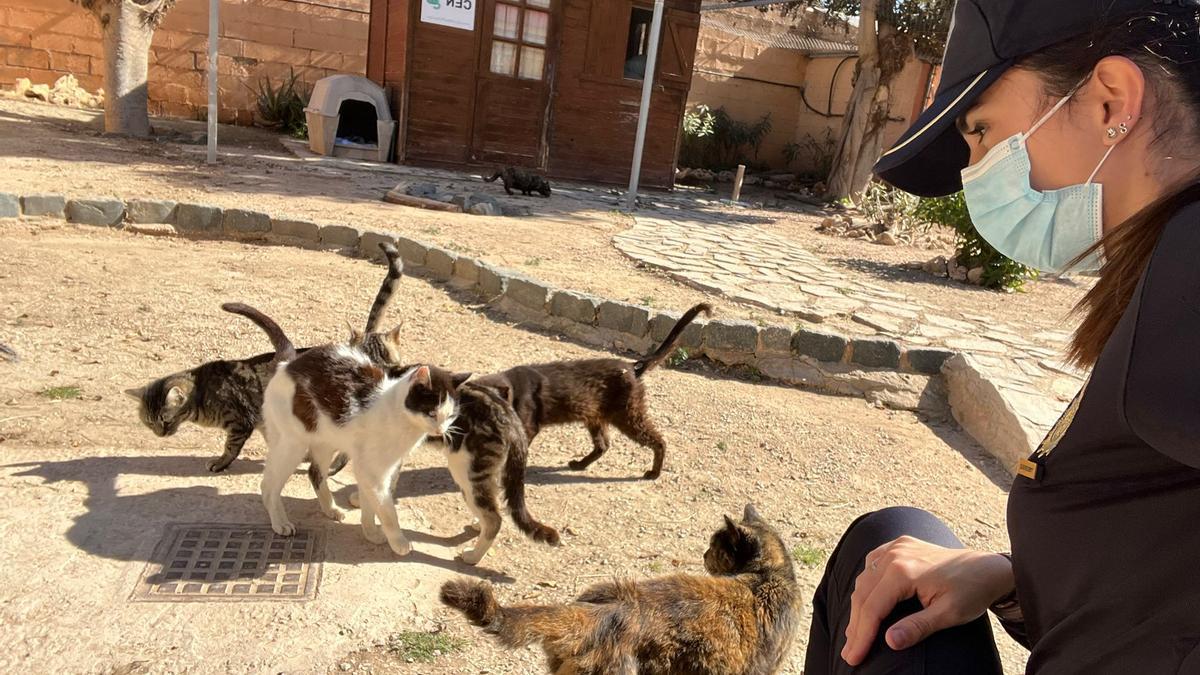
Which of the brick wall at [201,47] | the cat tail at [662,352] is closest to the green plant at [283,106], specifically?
the brick wall at [201,47]

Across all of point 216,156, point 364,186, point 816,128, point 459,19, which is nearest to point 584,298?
point 364,186

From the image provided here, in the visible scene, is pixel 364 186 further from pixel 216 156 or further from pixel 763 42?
pixel 763 42

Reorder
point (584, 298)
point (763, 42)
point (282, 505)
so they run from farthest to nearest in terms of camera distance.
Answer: point (763, 42)
point (584, 298)
point (282, 505)

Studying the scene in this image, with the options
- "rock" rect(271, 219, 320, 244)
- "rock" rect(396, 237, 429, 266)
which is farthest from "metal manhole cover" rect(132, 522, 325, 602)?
"rock" rect(271, 219, 320, 244)

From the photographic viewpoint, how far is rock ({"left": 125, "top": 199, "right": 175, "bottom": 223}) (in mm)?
7531

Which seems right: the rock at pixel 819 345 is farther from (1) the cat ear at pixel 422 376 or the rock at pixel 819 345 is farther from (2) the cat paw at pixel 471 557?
(1) the cat ear at pixel 422 376

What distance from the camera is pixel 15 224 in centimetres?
706

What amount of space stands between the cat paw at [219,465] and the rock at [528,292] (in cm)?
297

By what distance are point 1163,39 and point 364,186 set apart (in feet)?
35.2

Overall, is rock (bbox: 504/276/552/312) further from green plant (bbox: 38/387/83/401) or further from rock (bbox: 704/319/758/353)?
Result: green plant (bbox: 38/387/83/401)

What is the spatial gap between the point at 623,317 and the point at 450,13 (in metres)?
9.35

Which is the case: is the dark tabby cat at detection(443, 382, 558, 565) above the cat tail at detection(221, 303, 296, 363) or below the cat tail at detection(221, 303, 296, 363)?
below

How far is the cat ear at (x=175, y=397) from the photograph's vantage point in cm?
369

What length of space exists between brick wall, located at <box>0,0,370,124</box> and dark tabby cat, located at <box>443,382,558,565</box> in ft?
49.6
